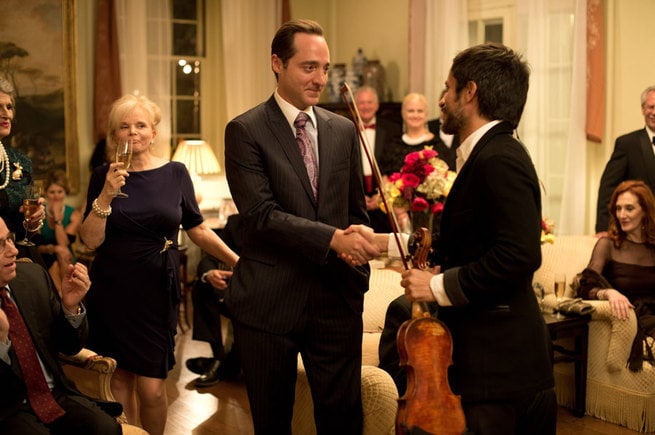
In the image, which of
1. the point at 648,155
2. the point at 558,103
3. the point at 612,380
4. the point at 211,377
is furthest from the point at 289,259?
the point at 558,103

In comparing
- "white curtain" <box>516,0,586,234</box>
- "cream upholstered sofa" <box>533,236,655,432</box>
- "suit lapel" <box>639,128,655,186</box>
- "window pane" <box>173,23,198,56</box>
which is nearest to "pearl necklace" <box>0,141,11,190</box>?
"cream upholstered sofa" <box>533,236,655,432</box>

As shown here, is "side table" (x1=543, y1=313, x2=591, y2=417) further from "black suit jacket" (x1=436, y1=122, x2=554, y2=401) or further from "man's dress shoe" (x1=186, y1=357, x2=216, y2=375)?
"black suit jacket" (x1=436, y1=122, x2=554, y2=401)

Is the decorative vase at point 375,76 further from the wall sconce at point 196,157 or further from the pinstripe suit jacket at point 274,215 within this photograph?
the pinstripe suit jacket at point 274,215

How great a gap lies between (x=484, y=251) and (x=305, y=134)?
0.69 meters

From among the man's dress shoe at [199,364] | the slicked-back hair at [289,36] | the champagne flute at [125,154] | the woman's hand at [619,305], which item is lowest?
the man's dress shoe at [199,364]

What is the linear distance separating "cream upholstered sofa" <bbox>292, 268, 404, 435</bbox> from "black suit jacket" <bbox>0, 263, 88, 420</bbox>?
843 mm

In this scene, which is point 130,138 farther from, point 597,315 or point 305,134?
point 597,315

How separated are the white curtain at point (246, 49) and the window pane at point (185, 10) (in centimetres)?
37

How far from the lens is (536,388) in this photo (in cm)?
209

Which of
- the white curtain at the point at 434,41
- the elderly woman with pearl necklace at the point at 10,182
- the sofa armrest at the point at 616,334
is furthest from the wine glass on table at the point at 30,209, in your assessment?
the white curtain at the point at 434,41

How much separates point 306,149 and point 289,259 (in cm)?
33

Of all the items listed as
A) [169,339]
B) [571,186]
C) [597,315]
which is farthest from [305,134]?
[571,186]

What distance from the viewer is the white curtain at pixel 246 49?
7.96 m

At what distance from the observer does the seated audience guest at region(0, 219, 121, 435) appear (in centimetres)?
254
